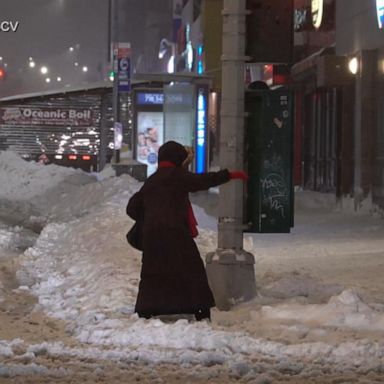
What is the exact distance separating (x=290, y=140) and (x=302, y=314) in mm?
1908

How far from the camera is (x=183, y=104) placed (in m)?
23.5

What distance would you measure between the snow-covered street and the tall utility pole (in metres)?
0.28

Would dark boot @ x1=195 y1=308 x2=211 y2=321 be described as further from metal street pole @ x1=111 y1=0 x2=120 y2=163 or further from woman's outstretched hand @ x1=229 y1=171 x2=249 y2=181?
metal street pole @ x1=111 y1=0 x2=120 y2=163

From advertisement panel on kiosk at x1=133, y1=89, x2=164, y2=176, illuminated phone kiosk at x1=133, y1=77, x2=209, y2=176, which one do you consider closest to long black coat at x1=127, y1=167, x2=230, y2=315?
illuminated phone kiosk at x1=133, y1=77, x2=209, y2=176

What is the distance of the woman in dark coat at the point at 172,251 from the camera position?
23.9 feet

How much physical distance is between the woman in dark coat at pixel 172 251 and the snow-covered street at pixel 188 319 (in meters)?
0.20

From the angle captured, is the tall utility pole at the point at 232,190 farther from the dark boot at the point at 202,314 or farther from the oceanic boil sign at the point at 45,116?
the oceanic boil sign at the point at 45,116

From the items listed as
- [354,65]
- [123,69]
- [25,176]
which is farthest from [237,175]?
[25,176]

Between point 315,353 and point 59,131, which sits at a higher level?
point 59,131

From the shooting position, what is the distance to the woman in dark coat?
7293mm

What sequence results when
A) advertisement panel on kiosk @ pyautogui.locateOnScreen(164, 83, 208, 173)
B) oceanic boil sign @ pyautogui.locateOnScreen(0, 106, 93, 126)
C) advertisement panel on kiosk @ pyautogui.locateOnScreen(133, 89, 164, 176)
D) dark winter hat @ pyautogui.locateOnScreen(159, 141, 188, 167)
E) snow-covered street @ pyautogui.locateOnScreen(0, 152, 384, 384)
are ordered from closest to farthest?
snow-covered street @ pyautogui.locateOnScreen(0, 152, 384, 384)
dark winter hat @ pyautogui.locateOnScreen(159, 141, 188, 167)
advertisement panel on kiosk @ pyautogui.locateOnScreen(164, 83, 208, 173)
advertisement panel on kiosk @ pyautogui.locateOnScreen(133, 89, 164, 176)
oceanic boil sign @ pyautogui.locateOnScreen(0, 106, 93, 126)

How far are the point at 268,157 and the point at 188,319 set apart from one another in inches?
83.5

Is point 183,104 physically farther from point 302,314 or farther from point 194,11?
point 194,11

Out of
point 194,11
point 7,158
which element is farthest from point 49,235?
point 194,11
